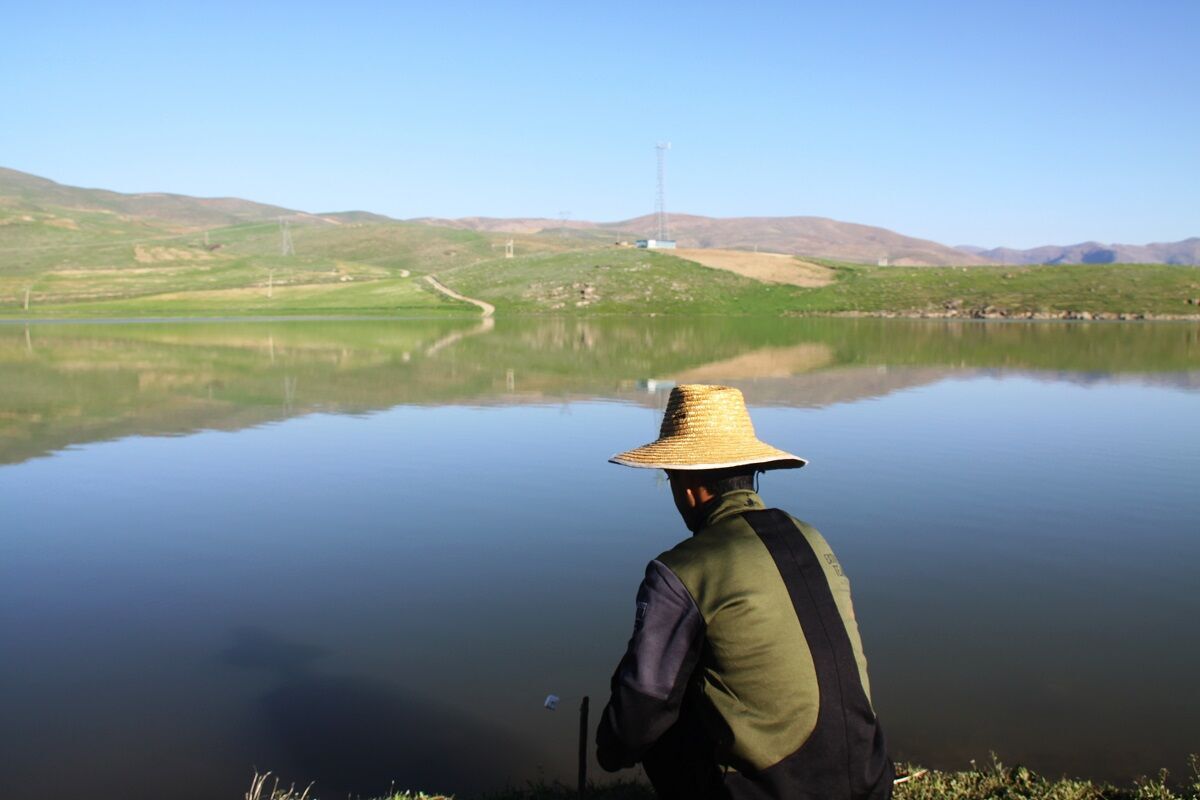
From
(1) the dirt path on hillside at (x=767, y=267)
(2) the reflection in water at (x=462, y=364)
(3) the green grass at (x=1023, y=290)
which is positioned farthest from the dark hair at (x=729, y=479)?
(1) the dirt path on hillside at (x=767, y=267)

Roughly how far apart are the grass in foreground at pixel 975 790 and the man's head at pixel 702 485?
228 centimetres

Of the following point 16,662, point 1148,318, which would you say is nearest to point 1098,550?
point 16,662

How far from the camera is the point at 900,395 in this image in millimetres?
25781

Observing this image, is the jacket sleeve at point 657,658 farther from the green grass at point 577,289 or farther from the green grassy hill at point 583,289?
the green grassy hill at point 583,289

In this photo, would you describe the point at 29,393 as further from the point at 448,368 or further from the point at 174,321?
the point at 174,321

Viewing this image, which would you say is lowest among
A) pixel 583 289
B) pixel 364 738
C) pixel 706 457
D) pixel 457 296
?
pixel 364 738

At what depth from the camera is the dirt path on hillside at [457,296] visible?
74006 millimetres

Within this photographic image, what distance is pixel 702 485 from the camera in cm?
419

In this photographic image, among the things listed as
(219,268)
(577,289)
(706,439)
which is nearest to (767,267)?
(577,289)

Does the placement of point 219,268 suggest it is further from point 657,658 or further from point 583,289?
point 657,658

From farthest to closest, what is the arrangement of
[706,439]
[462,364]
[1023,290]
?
[1023,290] < [462,364] < [706,439]

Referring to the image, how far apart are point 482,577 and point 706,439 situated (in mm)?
6261

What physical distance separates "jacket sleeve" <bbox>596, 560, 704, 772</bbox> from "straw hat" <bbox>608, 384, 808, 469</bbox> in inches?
22.0

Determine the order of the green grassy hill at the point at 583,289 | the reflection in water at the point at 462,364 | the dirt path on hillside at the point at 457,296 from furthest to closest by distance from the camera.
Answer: the green grassy hill at the point at 583,289, the dirt path on hillside at the point at 457,296, the reflection in water at the point at 462,364
